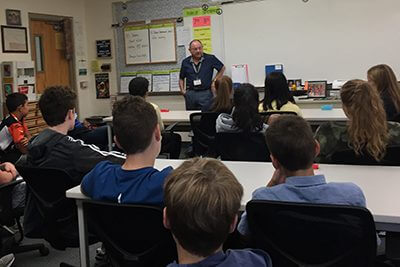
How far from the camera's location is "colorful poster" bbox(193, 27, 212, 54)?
6648 millimetres

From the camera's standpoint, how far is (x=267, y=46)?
20.7 ft

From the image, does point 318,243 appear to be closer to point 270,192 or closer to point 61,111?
point 270,192

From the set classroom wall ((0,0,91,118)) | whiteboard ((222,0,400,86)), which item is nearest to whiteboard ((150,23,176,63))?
whiteboard ((222,0,400,86))

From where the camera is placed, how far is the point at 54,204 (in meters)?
2.33

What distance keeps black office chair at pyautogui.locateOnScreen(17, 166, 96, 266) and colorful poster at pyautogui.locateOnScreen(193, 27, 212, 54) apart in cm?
463

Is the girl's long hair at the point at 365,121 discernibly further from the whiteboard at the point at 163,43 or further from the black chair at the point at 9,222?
the whiteboard at the point at 163,43

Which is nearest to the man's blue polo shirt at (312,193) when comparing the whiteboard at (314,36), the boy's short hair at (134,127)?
the boy's short hair at (134,127)

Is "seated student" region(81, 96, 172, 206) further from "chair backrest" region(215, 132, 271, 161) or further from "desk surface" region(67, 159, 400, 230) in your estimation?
"chair backrest" region(215, 132, 271, 161)

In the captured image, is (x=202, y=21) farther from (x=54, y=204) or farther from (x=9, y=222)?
(x=54, y=204)

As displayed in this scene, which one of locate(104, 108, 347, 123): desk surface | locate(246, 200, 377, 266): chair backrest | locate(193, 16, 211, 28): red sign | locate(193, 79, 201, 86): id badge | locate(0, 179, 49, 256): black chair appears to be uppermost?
locate(193, 16, 211, 28): red sign

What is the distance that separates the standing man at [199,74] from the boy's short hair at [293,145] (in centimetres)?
467

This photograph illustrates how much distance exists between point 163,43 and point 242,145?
13.8ft

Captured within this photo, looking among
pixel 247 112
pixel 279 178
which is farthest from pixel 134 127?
pixel 247 112

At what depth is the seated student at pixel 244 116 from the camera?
3.22 metres
